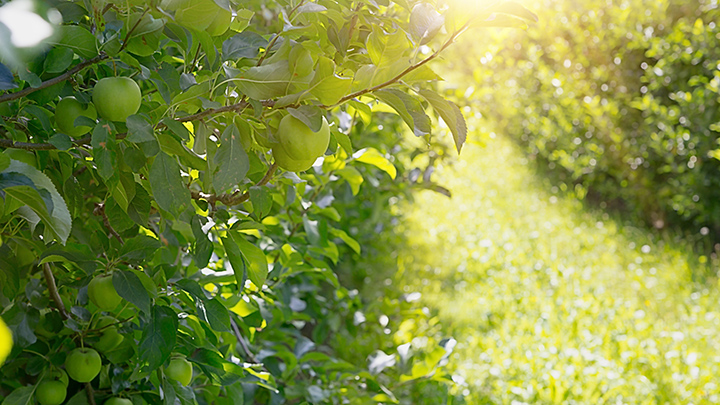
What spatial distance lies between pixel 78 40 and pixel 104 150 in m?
0.13

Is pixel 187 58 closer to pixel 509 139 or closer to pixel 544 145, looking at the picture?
pixel 544 145

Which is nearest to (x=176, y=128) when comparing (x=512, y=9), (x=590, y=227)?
(x=512, y=9)

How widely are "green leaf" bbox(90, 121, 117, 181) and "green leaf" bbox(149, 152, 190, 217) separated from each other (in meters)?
0.04

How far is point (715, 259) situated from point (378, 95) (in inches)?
149

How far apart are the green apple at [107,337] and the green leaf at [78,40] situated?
1.45ft

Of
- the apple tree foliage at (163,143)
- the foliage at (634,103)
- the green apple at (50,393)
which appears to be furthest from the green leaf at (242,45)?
the foliage at (634,103)

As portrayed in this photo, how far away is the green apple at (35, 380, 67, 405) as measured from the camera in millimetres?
834

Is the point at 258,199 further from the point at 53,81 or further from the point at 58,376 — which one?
the point at 58,376

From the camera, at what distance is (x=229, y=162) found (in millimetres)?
605

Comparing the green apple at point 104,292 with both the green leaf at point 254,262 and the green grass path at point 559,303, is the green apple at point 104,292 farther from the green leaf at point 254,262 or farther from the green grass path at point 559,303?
the green grass path at point 559,303

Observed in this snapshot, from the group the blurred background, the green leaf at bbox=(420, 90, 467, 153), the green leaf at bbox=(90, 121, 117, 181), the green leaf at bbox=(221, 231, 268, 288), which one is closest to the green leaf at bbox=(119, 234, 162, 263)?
the green leaf at bbox=(221, 231, 268, 288)

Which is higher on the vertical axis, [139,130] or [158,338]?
[139,130]

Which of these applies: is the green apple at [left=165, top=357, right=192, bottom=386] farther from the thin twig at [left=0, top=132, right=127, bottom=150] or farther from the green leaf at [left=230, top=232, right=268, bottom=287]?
the thin twig at [left=0, top=132, right=127, bottom=150]

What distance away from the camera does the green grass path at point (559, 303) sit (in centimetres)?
249
